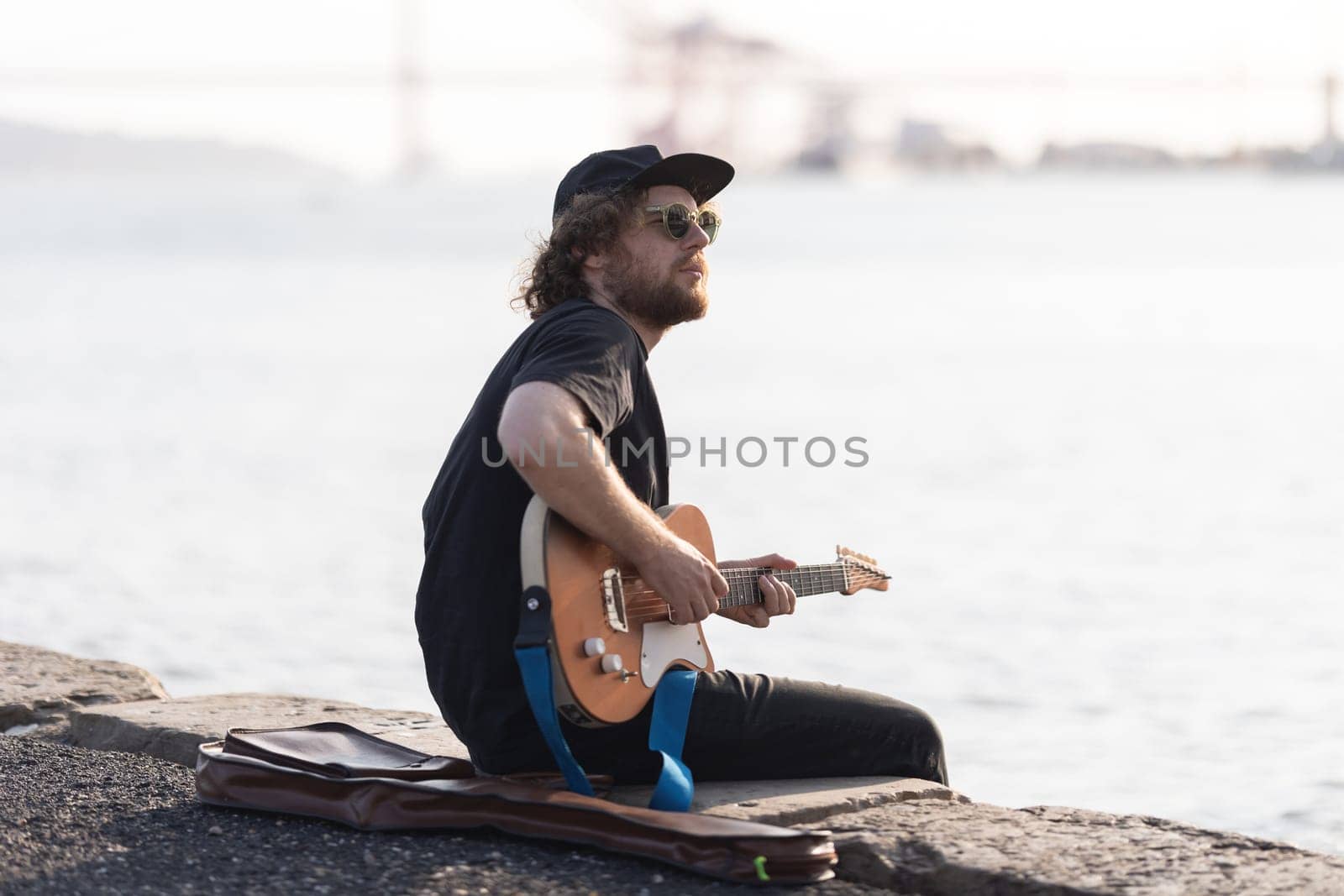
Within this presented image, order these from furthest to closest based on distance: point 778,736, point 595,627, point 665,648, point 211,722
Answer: point 211,722 < point 778,736 < point 665,648 < point 595,627

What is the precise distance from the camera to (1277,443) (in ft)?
60.7

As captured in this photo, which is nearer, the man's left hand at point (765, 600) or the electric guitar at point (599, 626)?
the electric guitar at point (599, 626)

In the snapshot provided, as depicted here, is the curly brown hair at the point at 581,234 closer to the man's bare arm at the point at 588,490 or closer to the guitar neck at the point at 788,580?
the man's bare arm at the point at 588,490

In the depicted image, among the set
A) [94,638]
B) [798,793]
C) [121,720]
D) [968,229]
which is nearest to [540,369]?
[798,793]

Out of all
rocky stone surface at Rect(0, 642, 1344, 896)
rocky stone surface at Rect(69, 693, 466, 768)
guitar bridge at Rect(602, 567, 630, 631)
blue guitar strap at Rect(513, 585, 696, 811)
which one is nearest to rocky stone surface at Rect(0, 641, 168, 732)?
rocky stone surface at Rect(69, 693, 466, 768)

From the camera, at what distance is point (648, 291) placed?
281 cm

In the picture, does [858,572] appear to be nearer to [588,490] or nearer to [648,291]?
[648,291]

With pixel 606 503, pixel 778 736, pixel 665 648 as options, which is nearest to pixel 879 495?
pixel 778 736

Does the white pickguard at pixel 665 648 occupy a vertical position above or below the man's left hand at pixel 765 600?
below

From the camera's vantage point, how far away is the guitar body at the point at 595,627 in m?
2.49

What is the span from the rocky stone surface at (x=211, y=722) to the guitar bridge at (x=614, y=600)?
0.72 m

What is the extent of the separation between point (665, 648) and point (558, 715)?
22cm

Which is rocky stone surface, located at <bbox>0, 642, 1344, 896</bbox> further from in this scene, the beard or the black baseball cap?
the black baseball cap

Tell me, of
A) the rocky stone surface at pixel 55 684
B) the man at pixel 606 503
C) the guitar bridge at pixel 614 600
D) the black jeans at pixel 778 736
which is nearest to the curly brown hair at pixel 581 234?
the man at pixel 606 503
